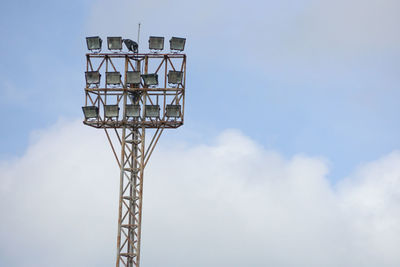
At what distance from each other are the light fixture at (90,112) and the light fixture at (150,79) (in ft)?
16.6

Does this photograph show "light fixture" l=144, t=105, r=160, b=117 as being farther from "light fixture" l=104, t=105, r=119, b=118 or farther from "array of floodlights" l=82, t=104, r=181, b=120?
"light fixture" l=104, t=105, r=119, b=118

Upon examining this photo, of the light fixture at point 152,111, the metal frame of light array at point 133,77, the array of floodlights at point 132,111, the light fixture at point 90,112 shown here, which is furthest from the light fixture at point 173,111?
the light fixture at point 90,112

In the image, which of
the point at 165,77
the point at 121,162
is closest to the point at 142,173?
the point at 121,162

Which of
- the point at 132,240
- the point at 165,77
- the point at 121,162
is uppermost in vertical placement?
the point at 165,77

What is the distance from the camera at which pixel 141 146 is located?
103125 mm

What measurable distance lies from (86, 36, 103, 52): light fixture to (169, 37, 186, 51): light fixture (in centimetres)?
651

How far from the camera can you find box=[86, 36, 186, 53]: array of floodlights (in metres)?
105

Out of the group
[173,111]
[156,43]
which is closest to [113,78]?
[156,43]

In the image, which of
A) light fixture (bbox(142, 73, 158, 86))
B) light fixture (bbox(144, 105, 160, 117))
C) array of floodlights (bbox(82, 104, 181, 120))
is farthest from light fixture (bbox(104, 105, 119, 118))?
light fixture (bbox(142, 73, 158, 86))

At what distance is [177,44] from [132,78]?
5104 millimetres

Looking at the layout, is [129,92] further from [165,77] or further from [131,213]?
[131,213]

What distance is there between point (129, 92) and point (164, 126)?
184 inches

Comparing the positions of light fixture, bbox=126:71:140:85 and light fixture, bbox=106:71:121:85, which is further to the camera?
light fixture, bbox=106:71:121:85

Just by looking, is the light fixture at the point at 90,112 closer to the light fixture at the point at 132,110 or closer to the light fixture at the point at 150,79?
the light fixture at the point at 132,110
